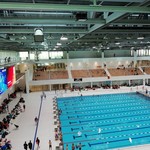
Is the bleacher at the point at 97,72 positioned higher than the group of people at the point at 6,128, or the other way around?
the bleacher at the point at 97,72

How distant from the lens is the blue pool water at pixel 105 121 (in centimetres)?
1422

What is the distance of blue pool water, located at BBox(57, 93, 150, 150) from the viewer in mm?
14219

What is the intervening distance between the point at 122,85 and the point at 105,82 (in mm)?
3380

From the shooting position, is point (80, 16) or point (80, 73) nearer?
point (80, 16)

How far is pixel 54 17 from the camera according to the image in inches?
283

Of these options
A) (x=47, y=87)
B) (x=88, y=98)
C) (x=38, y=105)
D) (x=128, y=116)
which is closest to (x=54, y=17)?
(x=128, y=116)

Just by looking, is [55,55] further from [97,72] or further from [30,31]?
[30,31]

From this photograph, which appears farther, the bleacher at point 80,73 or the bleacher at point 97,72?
the bleacher at point 97,72

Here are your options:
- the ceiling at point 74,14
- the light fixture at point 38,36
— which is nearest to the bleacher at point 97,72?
the ceiling at point 74,14

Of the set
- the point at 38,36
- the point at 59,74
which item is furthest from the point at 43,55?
the point at 38,36

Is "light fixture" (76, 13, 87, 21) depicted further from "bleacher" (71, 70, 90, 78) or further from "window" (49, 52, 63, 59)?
"window" (49, 52, 63, 59)

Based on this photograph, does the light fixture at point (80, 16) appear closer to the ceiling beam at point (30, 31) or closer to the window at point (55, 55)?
the ceiling beam at point (30, 31)

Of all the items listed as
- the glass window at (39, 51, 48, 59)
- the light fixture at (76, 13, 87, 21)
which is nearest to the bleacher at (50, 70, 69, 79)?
the glass window at (39, 51, 48, 59)

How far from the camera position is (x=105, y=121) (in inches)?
734
